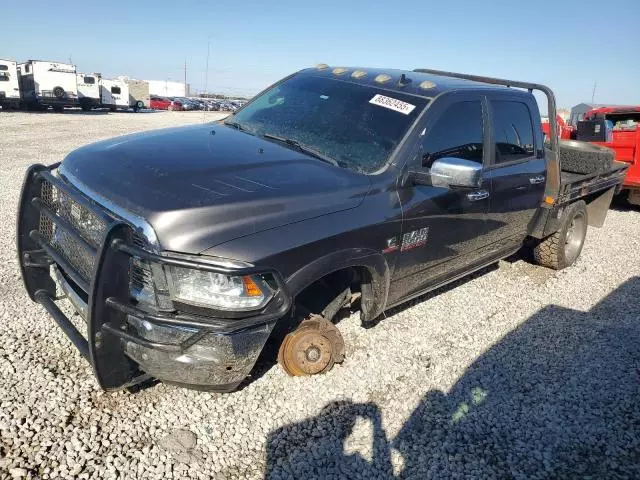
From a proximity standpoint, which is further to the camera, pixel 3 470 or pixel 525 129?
pixel 525 129

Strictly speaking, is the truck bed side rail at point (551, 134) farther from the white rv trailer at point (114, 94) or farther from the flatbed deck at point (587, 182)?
the white rv trailer at point (114, 94)

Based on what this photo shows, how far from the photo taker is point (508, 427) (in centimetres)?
298

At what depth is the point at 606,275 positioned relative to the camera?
229 inches

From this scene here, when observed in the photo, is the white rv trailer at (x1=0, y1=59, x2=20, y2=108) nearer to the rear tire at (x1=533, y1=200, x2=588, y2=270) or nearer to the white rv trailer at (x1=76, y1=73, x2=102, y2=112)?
the white rv trailer at (x1=76, y1=73, x2=102, y2=112)

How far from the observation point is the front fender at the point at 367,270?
257cm

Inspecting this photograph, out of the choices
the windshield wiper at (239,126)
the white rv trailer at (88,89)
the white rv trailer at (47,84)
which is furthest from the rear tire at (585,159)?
the white rv trailer at (88,89)

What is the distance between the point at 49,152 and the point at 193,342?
11578 mm

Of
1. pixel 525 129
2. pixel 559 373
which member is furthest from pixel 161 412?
pixel 525 129

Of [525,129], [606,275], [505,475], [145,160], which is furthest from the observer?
[606,275]

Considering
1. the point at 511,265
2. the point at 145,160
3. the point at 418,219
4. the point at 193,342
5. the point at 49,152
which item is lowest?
the point at 49,152

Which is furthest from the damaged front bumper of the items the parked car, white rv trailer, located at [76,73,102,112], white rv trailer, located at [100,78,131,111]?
the parked car

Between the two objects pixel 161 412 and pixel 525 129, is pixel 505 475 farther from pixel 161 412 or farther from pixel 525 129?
pixel 525 129

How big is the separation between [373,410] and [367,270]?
2.82 feet

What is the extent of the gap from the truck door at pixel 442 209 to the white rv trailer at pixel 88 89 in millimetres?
33483
